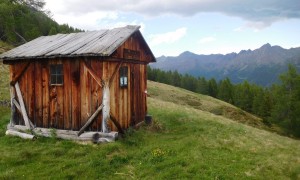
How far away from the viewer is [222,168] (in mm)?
12414

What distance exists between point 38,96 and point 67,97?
2140 mm

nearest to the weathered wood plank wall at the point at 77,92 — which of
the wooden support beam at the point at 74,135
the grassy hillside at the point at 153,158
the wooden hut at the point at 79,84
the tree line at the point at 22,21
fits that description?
the wooden hut at the point at 79,84

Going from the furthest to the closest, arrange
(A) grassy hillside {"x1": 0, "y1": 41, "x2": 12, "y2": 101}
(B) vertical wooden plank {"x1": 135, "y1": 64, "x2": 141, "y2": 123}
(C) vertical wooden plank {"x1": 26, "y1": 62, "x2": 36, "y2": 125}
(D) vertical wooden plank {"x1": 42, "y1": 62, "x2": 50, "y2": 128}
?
(A) grassy hillside {"x1": 0, "y1": 41, "x2": 12, "y2": 101} → (B) vertical wooden plank {"x1": 135, "y1": 64, "x2": 141, "y2": 123} → (C) vertical wooden plank {"x1": 26, "y1": 62, "x2": 36, "y2": 125} → (D) vertical wooden plank {"x1": 42, "y1": 62, "x2": 50, "y2": 128}

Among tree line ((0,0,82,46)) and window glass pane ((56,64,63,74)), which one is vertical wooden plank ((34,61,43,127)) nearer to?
window glass pane ((56,64,63,74))

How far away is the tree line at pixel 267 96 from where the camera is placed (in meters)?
45.2

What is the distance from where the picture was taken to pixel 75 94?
16.0 m

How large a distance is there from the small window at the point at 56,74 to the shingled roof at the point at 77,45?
827 millimetres

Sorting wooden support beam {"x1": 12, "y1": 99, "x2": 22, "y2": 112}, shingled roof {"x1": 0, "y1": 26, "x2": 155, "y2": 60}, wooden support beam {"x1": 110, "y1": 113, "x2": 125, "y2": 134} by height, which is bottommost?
wooden support beam {"x1": 110, "y1": 113, "x2": 125, "y2": 134}

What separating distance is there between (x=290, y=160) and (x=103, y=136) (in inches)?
360

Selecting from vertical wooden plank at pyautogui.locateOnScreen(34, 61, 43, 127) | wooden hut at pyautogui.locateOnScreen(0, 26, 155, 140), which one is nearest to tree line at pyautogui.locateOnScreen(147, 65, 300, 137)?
wooden hut at pyautogui.locateOnScreen(0, 26, 155, 140)

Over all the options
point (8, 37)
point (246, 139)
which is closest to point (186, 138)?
point (246, 139)

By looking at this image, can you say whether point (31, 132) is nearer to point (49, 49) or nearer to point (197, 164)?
point (49, 49)

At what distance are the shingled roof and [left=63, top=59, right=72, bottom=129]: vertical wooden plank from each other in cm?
91

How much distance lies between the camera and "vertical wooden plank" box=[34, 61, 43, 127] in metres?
17.0
